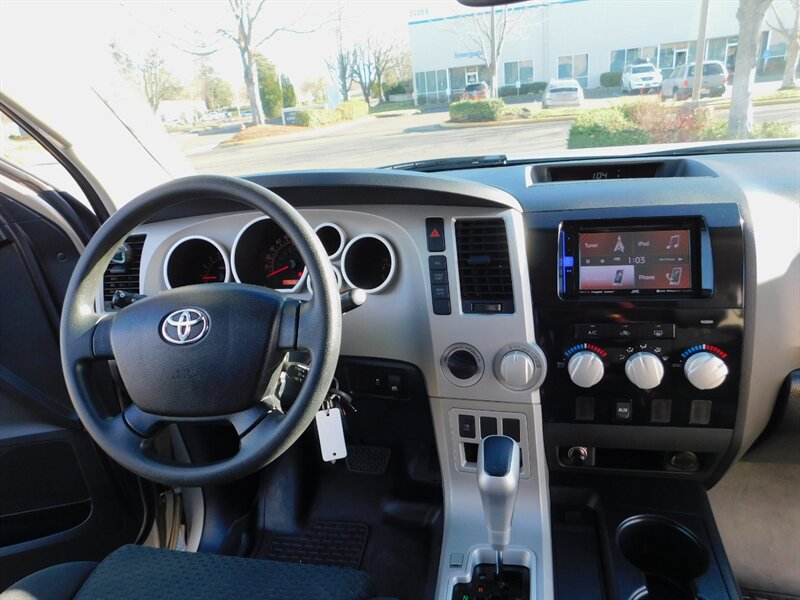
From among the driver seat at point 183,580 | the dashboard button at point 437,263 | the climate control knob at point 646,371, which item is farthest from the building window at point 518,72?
the driver seat at point 183,580

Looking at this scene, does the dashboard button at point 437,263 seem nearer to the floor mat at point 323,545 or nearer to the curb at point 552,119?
the curb at point 552,119

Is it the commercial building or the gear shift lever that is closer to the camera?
the gear shift lever

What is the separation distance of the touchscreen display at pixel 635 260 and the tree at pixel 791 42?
82 centimetres

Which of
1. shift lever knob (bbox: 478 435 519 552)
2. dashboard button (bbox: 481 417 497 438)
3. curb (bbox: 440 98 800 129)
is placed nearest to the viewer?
shift lever knob (bbox: 478 435 519 552)

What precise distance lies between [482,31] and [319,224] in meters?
1.10

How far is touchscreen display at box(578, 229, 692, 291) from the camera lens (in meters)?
1.45

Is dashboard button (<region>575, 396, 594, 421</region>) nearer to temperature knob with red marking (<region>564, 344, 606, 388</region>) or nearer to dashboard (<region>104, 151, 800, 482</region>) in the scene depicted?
dashboard (<region>104, 151, 800, 482</region>)

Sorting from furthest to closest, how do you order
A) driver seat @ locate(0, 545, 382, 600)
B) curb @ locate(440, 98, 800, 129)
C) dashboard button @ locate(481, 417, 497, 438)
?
curb @ locate(440, 98, 800, 129), dashboard button @ locate(481, 417, 497, 438), driver seat @ locate(0, 545, 382, 600)

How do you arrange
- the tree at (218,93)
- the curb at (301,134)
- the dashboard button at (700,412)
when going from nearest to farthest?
1. the dashboard button at (700,412)
2. the curb at (301,134)
3. the tree at (218,93)

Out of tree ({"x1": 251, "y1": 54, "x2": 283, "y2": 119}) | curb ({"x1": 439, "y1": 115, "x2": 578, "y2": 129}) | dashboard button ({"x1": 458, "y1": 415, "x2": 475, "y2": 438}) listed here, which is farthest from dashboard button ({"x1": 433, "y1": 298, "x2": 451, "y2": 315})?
tree ({"x1": 251, "y1": 54, "x2": 283, "y2": 119})

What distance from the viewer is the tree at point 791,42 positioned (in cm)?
179

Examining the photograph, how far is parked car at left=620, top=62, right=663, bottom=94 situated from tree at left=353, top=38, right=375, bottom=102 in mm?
929

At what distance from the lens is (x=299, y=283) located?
164 centimetres

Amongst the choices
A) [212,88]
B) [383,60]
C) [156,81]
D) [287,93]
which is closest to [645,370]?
[383,60]
